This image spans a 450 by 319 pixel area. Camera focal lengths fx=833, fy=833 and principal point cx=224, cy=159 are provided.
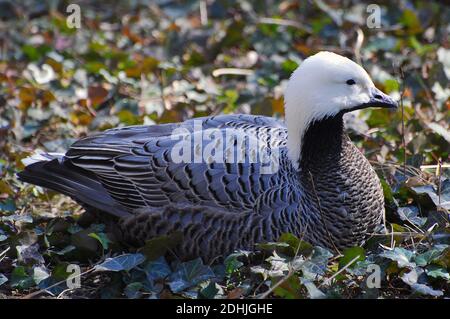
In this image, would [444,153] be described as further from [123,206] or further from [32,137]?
[32,137]

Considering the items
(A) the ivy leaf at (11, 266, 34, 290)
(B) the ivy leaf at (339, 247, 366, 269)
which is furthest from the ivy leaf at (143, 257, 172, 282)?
(B) the ivy leaf at (339, 247, 366, 269)

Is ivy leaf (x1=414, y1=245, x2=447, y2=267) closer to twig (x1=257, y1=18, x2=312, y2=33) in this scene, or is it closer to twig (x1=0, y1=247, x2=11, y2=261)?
twig (x1=0, y1=247, x2=11, y2=261)

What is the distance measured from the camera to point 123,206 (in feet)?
17.1

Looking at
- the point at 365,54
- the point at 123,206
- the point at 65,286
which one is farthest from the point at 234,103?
the point at 65,286

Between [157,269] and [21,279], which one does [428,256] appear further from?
[21,279]

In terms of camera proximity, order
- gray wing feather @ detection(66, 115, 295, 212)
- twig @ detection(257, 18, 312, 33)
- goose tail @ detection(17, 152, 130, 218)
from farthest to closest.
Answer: twig @ detection(257, 18, 312, 33) → goose tail @ detection(17, 152, 130, 218) → gray wing feather @ detection(66, 115, 295, 212)

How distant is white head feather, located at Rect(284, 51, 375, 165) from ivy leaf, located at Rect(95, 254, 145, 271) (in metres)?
1.22

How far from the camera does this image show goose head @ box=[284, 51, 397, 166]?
15.7ft

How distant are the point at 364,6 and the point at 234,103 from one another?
2200 mm

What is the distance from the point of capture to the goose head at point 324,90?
188 inches

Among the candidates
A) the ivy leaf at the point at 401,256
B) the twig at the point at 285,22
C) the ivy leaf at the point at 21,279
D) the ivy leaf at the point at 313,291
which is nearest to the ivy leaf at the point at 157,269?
the ivy leaf at the point at 21,279

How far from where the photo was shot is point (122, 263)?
466cm

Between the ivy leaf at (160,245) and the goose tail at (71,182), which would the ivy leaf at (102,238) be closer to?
the goose tail at (71,182)
